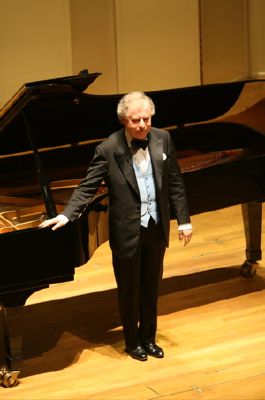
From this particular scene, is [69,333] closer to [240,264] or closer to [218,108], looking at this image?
[240,264]

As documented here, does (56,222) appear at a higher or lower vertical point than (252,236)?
higher

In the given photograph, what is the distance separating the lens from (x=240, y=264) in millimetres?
5578

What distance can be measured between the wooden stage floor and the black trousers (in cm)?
15

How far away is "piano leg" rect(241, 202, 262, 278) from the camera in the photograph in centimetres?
531

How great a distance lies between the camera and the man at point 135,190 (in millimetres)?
3906

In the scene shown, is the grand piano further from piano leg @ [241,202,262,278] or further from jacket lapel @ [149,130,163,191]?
jacket lapel @ [149,130,163,191]

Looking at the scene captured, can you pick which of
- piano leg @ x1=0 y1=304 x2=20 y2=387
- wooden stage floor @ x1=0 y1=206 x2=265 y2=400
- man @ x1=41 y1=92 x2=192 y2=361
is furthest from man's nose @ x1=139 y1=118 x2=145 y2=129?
wooden stage floor @ x1=0 y1=206 x2=265 y2=400

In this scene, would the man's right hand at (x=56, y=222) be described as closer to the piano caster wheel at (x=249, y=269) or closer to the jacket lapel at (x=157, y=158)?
the jacket lapel at (x=157, y=158)

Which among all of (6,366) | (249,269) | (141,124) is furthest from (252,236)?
(6,366)

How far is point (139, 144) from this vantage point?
3.96 m

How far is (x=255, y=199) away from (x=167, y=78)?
15.9 feet

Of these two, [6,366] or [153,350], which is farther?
[153,350]

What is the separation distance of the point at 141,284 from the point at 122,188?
1.71 ft

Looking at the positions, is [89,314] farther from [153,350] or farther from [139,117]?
[139,117]
